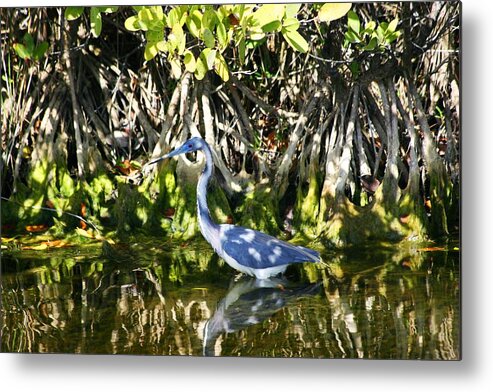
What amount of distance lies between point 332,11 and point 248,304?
0.86m

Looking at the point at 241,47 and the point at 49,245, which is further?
the point at 49,245

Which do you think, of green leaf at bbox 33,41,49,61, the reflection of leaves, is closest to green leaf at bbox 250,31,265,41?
green leaf at bbox 33,41,49,61

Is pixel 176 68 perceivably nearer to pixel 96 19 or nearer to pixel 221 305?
pixel 96 19

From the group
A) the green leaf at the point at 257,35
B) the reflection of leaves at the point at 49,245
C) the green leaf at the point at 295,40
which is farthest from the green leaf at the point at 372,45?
the reflection of leaves at the point at 49,245

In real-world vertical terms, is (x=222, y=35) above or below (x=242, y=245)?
above

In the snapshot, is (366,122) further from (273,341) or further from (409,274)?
(273,341)

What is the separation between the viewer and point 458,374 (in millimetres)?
2582

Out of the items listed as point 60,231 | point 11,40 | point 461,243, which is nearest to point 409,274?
point 461,243

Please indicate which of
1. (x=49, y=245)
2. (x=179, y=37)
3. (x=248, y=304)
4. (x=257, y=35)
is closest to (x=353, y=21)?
(x=257, y=35)

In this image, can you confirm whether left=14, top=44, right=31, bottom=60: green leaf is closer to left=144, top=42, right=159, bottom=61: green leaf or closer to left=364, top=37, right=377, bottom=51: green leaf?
left=144, top=42, right=159, bottom=61: green leaf

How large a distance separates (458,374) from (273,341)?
52cm

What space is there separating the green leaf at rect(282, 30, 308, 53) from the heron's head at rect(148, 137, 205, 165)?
385mm

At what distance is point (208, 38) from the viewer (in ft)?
8.66

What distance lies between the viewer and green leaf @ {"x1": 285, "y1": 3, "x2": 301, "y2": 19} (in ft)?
8.52
